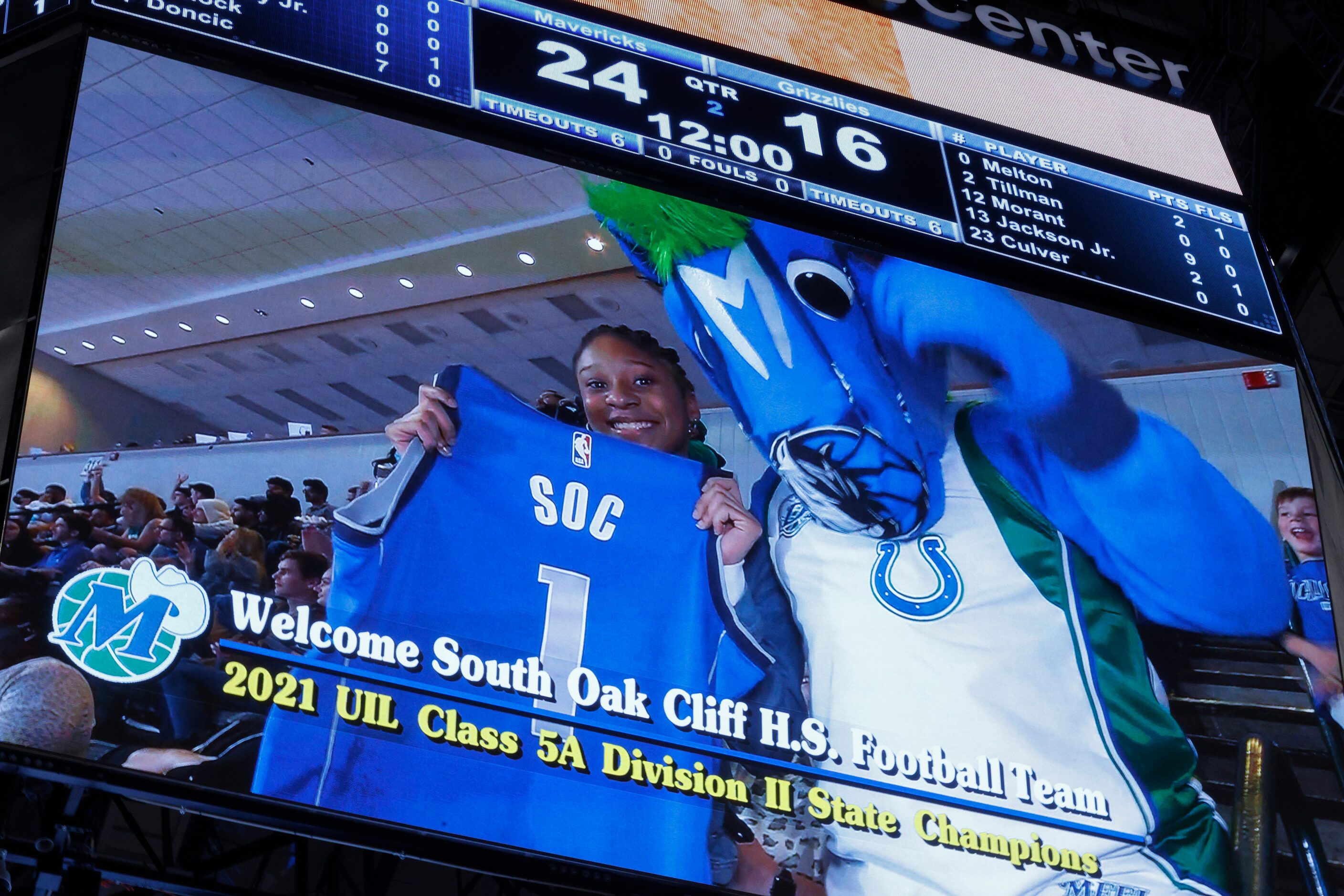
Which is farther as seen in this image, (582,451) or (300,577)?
(582,451)

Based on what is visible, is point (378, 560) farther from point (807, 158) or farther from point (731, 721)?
→ point (807, 158)

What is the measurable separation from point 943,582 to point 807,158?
1754mm

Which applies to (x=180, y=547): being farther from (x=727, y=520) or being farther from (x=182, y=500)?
(x=727, y=520)

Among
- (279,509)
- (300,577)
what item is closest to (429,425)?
(279,509)

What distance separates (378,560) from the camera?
12.6ft

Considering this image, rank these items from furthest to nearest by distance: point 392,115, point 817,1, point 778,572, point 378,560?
point 817,1, point 392,115, point 778,572, point 378,560

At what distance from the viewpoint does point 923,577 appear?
14.3ft

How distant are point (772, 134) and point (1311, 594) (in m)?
2.51

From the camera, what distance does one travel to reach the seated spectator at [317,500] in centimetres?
386

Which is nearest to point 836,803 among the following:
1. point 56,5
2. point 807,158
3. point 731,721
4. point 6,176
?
point 731,721

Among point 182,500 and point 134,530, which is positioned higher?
point 182,500

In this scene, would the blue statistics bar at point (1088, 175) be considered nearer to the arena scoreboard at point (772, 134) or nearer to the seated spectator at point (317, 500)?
the arena scoreboard at point (772, 134)

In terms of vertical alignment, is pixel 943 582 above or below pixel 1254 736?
above

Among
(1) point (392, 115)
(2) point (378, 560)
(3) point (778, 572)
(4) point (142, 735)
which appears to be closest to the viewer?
(4) point (142, 735)
